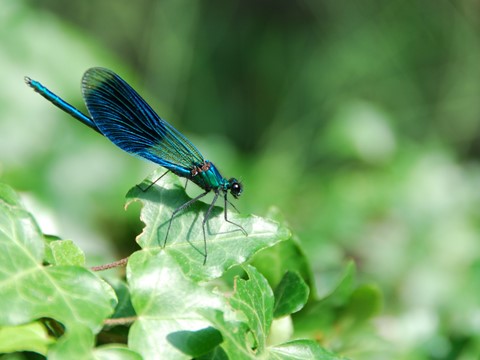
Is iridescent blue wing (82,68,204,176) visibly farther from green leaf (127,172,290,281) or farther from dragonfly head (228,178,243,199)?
green leaf (127,172,290,281)

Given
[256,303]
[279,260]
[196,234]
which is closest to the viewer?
[256,303]

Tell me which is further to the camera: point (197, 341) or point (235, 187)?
point (235, 187)

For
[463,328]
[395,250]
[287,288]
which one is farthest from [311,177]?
[287,288]

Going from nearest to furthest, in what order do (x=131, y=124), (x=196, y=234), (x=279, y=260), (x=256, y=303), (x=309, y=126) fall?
(x=256, y=303)
(x=196, y=234)
(x=279, y=260)
(x=131, y=124)
(x=309, y=126)

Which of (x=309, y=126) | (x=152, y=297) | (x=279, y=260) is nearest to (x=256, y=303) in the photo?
(x=152, y=297)

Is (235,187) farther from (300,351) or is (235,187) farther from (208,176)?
(300,351)

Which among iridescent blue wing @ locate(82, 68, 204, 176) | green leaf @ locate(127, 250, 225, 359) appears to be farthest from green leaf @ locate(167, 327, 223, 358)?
iridescent blue wing @ locate(82, 68, 204, 176)

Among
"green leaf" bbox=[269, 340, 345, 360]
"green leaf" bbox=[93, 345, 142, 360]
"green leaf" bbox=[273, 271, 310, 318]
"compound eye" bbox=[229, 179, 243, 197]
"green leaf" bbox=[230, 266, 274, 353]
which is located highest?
"compound eye" bbox=[229, 179, 243, 197]
